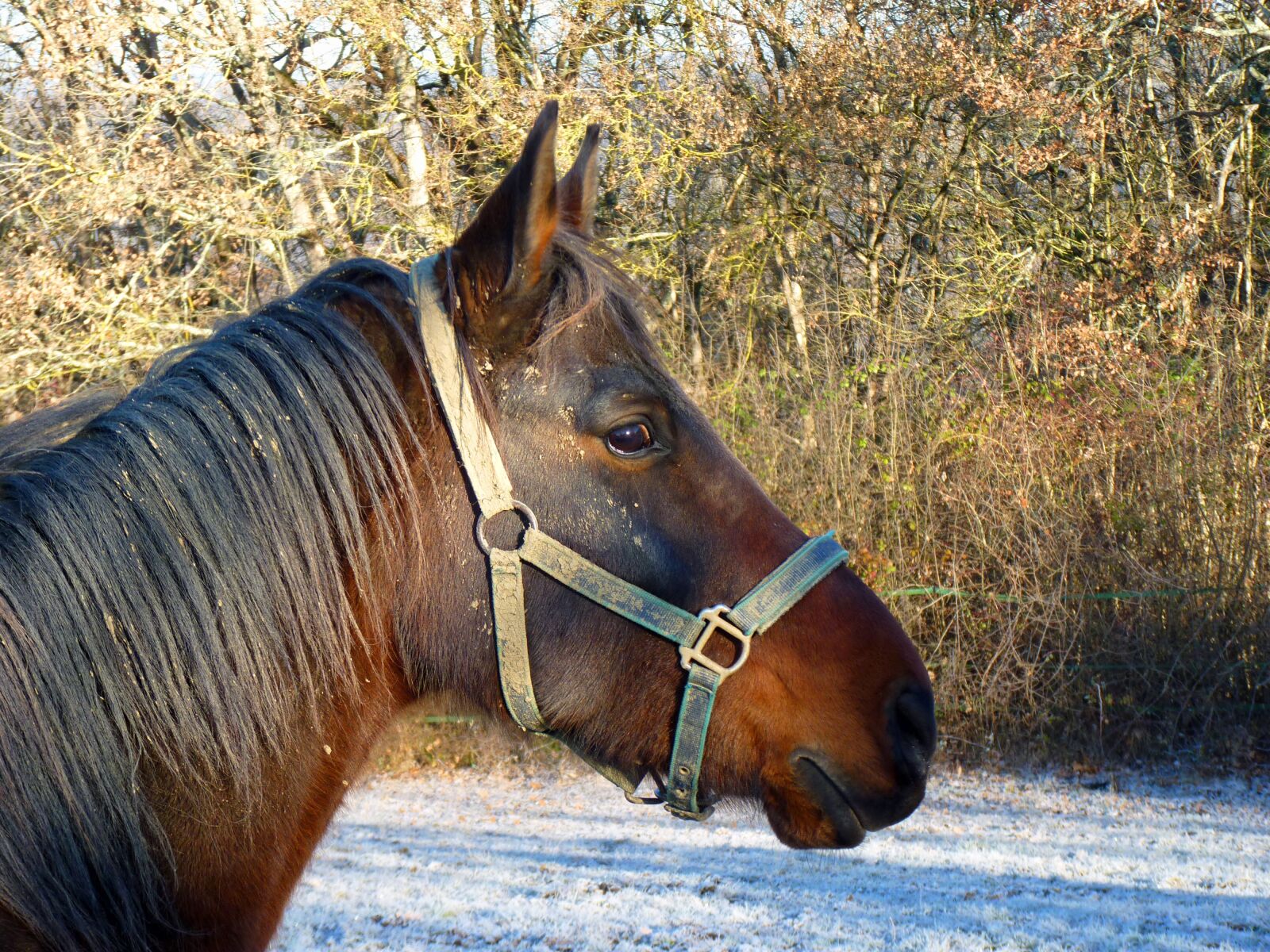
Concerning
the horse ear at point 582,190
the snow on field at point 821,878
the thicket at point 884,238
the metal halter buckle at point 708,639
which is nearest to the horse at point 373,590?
the metal halter buckle at point 708,639

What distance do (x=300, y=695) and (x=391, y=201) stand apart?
8563 mm

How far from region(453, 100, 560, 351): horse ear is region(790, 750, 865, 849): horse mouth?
0.83 metres

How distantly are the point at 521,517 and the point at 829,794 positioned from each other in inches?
26.5

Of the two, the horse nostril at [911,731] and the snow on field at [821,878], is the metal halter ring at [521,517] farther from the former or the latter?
the snow on field at [821,878]

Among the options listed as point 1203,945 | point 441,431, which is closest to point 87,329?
point 441,431

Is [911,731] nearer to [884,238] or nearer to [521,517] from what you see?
[521,517]

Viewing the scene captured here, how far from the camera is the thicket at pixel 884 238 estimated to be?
23.9 ft

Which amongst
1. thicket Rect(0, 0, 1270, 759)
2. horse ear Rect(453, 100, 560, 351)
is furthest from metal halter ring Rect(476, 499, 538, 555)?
thicket Rect(0, 0, 1270, 759)

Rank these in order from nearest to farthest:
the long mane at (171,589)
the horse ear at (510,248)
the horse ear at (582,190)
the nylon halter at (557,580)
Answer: the long mane at (171,589) → the horse ear at (510,248) → the nylon halter at (557,580) → the horse ear at (582,190)

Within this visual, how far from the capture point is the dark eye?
5.42 ft

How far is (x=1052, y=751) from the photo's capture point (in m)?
7.17

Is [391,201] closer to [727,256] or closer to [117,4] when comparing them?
[117,4]

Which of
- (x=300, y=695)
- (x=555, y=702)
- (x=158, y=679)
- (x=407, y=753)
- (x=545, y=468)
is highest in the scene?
(x=545, y=468)

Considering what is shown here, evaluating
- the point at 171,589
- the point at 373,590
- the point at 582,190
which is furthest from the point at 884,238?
the point at 171,589
